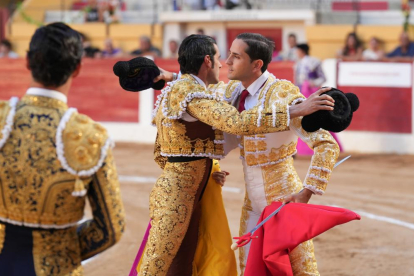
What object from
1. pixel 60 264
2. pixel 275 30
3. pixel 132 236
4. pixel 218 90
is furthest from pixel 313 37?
pixel 60 264

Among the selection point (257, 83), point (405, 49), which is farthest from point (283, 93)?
point (405, 49)

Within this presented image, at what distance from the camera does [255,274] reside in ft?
9.32

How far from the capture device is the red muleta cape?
274cm

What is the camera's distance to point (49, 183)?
189cm

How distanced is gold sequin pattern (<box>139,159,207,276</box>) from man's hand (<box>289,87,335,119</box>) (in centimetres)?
50

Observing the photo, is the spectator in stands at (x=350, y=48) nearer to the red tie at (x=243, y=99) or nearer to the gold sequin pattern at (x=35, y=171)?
the red tie at (x=243, y=99)

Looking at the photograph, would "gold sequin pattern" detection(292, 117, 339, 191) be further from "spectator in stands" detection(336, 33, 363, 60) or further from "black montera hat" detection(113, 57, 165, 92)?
"spectator in stands" detection(336, 33, 363, 60)

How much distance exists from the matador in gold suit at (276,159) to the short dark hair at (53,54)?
1074 mm

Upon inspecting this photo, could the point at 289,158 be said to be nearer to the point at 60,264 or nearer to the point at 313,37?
the point at 60,264

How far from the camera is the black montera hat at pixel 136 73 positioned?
3135 mm

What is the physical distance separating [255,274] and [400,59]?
23.6ft

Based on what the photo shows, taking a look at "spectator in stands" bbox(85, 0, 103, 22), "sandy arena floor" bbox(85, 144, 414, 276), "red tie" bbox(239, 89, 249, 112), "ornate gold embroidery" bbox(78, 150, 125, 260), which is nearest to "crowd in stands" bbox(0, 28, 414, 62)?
"spectator in stands" bbox(85, 0, 103, 22)

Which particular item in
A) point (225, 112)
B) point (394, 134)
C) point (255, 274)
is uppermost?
point (225, 112)

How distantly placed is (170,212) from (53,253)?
1.03 meters
